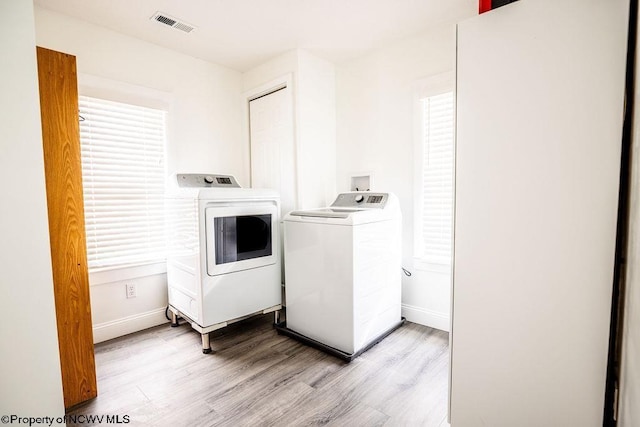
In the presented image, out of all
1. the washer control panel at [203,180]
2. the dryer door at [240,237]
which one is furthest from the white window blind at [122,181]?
the dryer door at [240,237]

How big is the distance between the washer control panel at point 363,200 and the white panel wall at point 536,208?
4.03ft

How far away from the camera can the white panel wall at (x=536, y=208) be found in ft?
2.84

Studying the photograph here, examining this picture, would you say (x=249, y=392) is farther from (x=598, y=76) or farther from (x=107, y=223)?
(x=598, y=76)

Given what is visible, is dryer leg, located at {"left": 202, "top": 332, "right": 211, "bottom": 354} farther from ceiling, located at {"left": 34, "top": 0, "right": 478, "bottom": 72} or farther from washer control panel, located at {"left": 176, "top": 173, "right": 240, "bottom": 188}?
ceiling, located at {"left": 34, "top": 0, "right": 478, "bottom": 72}

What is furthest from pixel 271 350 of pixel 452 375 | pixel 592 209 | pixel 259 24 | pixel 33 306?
pixel 259 24

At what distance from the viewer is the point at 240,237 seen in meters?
2.29

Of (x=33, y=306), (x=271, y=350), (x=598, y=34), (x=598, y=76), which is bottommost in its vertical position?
(x=271, y=350)

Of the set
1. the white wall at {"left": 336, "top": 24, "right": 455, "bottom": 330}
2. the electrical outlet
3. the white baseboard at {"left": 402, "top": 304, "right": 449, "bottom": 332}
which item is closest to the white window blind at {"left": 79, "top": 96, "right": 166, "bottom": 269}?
the electrical outlet

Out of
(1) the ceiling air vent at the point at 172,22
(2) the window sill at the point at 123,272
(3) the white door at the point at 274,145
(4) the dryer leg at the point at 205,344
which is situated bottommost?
(4) the dryer leg at the point at 205,344

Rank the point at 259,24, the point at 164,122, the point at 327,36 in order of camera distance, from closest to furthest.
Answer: the point at 259,24
the point at 327,36
the point at 164,122

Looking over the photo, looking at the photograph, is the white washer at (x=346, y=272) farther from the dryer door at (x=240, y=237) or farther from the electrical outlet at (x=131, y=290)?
the electrical outlet at (x=131, y=290)

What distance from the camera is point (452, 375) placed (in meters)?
1.17

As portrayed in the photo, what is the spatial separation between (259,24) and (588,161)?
7.75ft

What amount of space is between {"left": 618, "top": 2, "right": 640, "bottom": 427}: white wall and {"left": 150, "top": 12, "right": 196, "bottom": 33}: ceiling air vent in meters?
2.69
